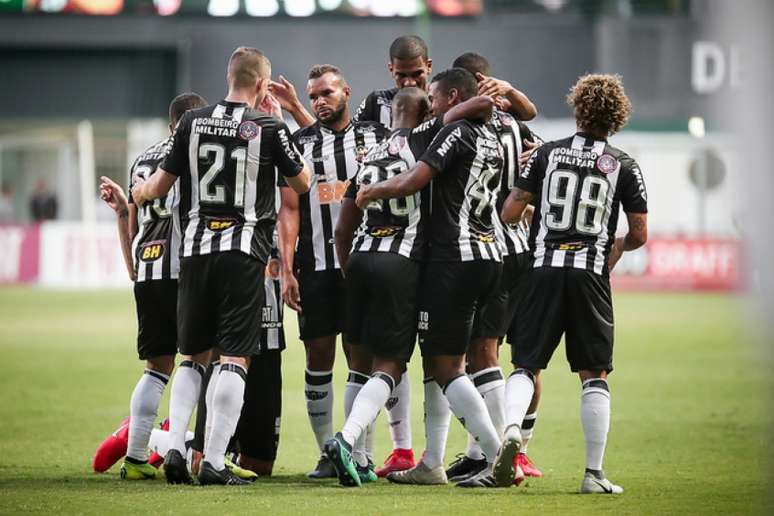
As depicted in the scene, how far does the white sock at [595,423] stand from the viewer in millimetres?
5770

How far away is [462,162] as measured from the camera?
5.87 meters

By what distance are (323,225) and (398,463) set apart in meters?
1.42

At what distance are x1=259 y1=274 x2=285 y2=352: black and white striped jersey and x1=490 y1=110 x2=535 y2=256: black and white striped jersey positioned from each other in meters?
1.30

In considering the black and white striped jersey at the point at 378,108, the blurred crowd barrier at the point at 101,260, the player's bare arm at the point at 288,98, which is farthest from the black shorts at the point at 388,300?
the blurred crowd barrier at the point at 101,260

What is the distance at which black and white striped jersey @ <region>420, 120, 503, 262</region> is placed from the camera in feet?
19.2

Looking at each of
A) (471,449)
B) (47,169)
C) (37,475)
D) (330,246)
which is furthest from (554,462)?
(47,169)

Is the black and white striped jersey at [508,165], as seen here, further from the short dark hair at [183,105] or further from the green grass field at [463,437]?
the short dark hair at [183,105]

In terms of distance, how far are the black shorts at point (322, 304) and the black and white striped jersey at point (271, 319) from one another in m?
0.13

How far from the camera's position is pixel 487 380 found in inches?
255

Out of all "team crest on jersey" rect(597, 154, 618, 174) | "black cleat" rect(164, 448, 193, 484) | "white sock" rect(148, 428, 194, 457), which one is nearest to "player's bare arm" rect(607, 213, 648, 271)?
"team crest on jersey" rect(597, 154, 618, 174)

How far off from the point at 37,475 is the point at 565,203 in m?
3.19

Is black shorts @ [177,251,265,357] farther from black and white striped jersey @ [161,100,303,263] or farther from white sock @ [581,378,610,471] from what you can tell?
white sock @ [581,378,610,471]

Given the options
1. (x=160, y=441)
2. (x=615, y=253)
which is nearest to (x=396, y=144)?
(x=615, y=253)

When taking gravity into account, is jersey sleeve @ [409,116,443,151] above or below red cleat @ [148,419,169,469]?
above
